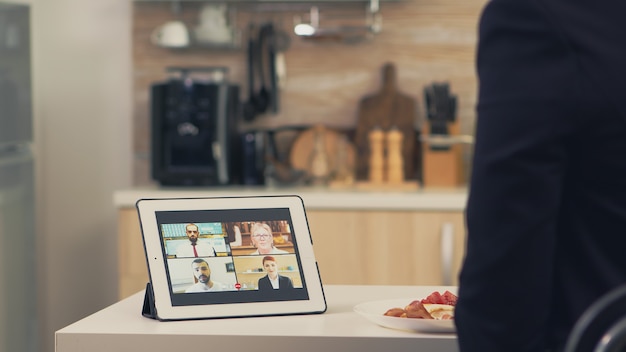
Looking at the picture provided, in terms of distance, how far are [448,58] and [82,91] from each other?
152 cm

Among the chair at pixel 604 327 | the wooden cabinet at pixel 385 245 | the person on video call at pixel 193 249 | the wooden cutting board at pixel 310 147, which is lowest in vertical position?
the wooden cabinet at pixel 385 245

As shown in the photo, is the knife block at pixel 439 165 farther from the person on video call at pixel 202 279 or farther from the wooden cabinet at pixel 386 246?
the person on video call at pixel 202 279

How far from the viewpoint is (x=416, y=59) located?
4051 mm

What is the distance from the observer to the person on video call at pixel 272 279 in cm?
165

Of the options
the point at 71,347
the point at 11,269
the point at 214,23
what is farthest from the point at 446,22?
the point at 71,347

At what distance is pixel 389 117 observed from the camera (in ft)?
13.1

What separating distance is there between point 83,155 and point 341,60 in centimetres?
115

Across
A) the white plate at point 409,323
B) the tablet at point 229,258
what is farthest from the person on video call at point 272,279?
the white plate at point 409,323

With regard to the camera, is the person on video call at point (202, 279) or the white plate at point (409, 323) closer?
the white plate at point (409, 323)

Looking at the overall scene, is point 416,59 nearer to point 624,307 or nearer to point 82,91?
point 82,91

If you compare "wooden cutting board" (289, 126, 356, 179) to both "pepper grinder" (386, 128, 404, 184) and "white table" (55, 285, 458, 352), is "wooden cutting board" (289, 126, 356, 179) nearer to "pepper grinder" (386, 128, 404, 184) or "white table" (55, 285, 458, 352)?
"pepper grinder" (386, 128, 404, 184)

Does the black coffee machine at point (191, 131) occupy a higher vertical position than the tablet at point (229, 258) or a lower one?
higher

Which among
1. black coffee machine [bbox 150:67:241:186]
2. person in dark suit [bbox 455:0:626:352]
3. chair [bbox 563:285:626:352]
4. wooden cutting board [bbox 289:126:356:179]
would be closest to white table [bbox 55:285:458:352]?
person in dark suit [bbox 455:0:626:352]

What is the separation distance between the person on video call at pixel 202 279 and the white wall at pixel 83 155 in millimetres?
2589
